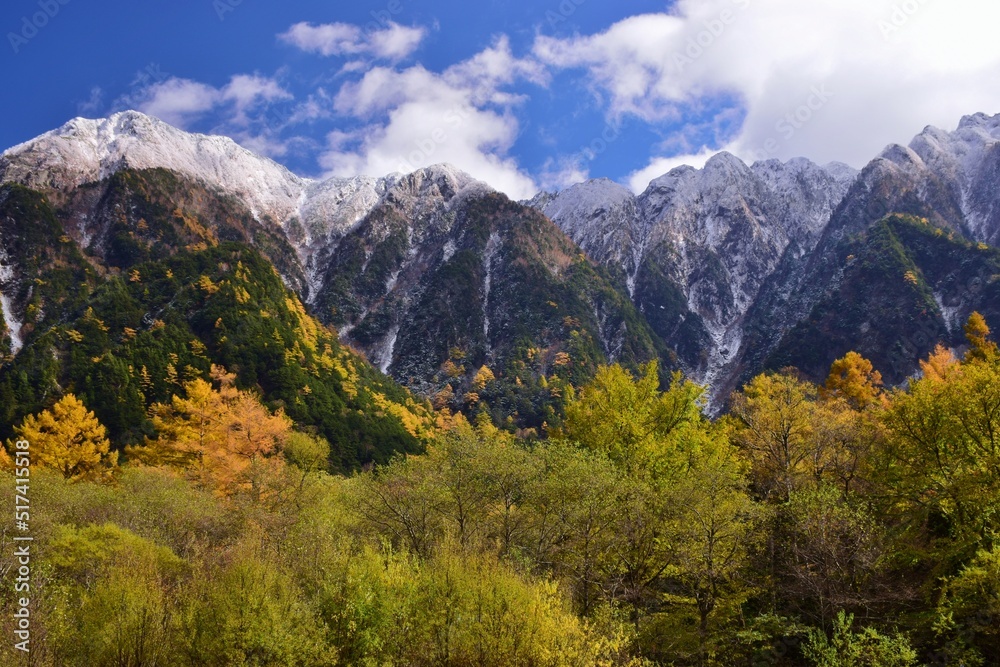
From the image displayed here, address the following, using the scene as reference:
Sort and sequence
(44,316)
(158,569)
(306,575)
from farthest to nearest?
1. (44,316)
2. (158,569)
3. (306,575)

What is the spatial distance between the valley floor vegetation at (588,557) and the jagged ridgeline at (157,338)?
61.5 m

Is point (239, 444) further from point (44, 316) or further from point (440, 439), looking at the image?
point (44, 316)

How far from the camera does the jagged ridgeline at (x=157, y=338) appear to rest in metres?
97.6

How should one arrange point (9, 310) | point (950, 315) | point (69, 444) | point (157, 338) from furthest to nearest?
point (950, 315) → point (9, 310) → point (157, 338) → point (69, 444)

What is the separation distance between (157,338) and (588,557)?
111m

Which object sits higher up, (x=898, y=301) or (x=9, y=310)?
(x=898, y=301)

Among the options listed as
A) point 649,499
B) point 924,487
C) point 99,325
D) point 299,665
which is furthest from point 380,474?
point 99,325

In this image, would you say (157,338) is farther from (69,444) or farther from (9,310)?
(9,310)

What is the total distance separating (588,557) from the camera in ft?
99.4

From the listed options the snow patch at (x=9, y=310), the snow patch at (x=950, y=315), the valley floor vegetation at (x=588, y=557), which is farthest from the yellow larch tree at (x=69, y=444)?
the snow patch at (x=950, y=315)

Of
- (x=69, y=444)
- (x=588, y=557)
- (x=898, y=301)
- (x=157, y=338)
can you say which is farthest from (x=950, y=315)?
(x=69, y=444)

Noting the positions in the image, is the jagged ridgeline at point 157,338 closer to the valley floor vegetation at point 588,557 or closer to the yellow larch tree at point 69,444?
the yellow larch tree at point 69,444

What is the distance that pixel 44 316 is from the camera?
127312 mm

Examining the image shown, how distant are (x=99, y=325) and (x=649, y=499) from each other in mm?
124282
